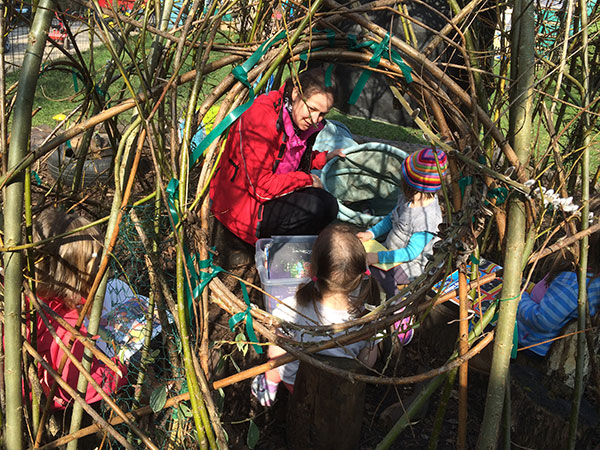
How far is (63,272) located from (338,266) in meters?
0.94

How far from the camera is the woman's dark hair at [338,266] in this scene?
198 cm

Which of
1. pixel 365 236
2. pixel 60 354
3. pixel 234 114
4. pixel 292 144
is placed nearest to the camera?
pixel 234 114

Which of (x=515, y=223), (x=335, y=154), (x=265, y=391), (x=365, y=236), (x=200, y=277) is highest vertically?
(x=335, y=154)

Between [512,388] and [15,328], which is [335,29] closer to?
[15,328]

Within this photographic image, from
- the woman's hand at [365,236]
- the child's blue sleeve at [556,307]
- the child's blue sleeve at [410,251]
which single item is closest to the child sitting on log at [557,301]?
the child's blue sleeve at [556,307]

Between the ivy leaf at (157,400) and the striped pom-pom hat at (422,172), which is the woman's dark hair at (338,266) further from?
the ivy leaf at (157,400)

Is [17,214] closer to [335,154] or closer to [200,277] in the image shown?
[200,277]

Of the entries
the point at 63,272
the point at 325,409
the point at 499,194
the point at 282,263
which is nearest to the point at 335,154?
the point at 282,263

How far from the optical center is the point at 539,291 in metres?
2.44

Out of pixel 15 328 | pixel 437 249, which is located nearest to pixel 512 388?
pixel 437 249

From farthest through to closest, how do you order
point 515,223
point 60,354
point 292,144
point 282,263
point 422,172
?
point 292,144 < point 282,263 < point 422,172 < point 60,354 < point 515,223

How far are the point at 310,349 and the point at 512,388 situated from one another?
1279mm

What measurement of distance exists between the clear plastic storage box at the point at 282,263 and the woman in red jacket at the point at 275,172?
0.19 metres

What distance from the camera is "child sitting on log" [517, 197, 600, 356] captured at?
221cm
